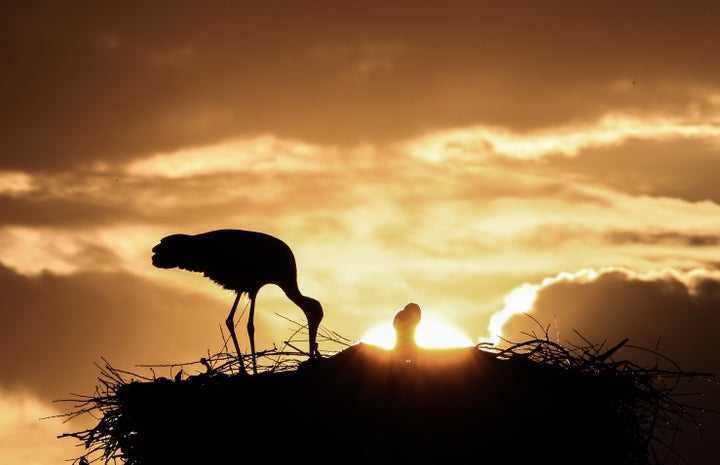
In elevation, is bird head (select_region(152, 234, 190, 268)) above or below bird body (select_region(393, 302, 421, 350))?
above

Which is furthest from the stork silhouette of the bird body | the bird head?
the bird body

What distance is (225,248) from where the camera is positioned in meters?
12.7

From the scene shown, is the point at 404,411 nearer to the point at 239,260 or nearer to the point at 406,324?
the point at 406,324

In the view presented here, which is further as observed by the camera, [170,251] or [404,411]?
[170,251]

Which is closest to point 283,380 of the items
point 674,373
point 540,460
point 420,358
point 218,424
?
point 218,424

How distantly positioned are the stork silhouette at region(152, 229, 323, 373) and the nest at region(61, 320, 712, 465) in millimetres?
3406

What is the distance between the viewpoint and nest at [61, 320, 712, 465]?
851cm

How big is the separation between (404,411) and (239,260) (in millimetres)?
4652

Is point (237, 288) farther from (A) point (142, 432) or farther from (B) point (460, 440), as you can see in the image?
(B) point (460, 440)

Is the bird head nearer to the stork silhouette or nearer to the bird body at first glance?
the stork silhouette

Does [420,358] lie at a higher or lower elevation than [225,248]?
lower

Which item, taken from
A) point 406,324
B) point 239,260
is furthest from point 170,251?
point 406,324

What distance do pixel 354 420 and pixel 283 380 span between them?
87 centimetres

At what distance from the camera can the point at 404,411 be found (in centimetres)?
860
